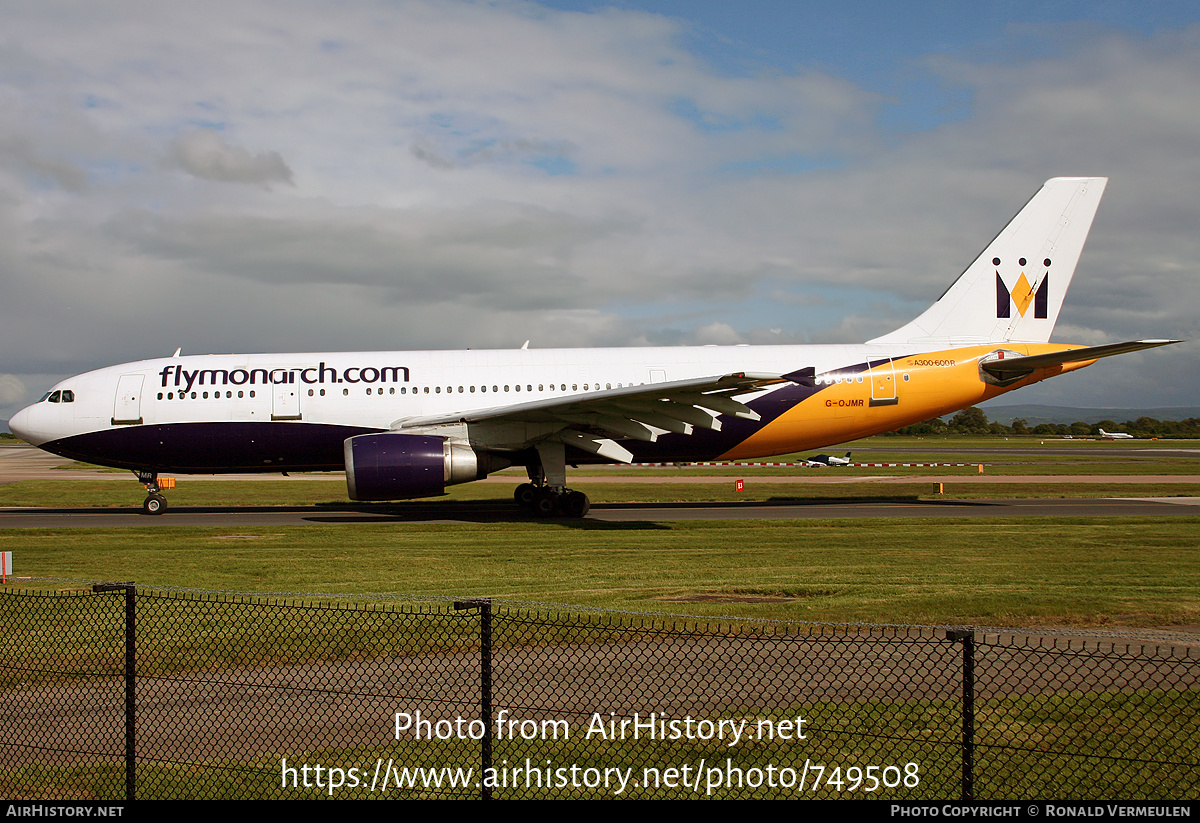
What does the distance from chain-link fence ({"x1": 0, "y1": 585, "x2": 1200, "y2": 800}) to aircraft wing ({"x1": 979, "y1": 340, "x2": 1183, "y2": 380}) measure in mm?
15585

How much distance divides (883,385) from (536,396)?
9148 mm

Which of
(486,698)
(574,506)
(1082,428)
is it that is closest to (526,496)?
(574,506)

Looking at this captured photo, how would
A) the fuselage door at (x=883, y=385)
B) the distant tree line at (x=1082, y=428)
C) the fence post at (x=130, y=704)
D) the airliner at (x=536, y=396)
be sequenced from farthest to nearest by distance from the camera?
the distant tree line at (x=1082, y=428) < the fuselage door at (x=883, y=385) < the airliner at (x=536, y=396) < the fence post at (x=130, y=704)

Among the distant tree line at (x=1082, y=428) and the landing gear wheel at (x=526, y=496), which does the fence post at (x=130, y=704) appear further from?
the distant tree line at (x=1082, y=428)

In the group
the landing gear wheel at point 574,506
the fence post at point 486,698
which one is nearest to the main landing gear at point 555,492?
the landing gear wheel at point 574,506

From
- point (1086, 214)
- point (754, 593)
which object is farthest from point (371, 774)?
point (1086, 214)

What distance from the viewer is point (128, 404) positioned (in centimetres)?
2309

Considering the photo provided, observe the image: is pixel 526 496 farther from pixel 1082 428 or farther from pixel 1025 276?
pixel 1082 428

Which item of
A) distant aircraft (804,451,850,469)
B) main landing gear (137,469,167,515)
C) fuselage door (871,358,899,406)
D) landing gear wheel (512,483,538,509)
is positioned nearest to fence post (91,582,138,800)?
landing gear wheel (512,483,538,509)

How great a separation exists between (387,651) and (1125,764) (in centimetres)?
639

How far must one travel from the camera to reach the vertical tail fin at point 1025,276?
24500 mm

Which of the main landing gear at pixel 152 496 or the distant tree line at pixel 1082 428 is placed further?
the distant tree line at pixel 1082 428

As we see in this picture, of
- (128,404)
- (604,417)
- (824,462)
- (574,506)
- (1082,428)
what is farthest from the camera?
(1082,428)

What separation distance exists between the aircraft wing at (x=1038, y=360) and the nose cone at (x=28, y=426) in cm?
2507
